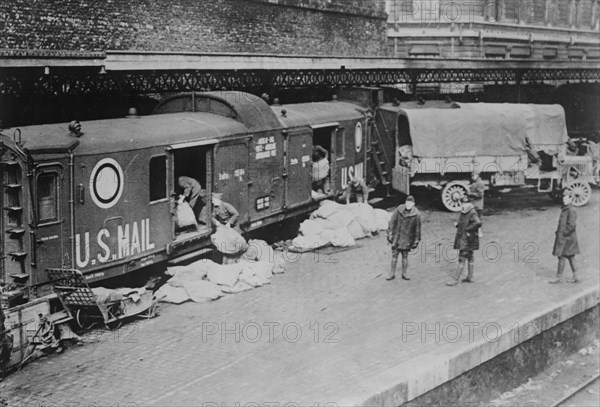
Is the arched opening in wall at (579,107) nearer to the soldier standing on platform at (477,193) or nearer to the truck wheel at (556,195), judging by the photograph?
the truck wheel at (556,195)

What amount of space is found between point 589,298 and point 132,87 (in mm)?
11026

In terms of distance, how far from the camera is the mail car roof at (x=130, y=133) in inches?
400

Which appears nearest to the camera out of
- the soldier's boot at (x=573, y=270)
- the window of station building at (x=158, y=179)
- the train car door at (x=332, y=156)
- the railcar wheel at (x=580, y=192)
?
the window of station building at (x=158, y=179)

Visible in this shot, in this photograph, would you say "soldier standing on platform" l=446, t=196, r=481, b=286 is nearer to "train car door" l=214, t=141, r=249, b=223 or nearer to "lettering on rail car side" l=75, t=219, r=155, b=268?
"train car door" l=214, t=141, r=249, b=223

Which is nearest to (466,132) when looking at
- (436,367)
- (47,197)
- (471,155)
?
(471,155)

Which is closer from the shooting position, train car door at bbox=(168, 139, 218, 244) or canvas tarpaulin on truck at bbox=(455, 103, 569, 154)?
train car door at bbox=(168, 139, 218, 244)

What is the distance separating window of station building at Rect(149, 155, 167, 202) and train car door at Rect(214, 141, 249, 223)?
1.33m

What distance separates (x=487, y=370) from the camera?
10.3 meters

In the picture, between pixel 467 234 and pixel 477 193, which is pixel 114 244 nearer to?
pixel 467 234

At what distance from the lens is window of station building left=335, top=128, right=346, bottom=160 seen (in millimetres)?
18109

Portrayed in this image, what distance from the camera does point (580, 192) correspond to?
20.1 meters

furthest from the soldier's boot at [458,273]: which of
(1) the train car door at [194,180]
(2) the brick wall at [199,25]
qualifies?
(2) the brick wall at [199,25]

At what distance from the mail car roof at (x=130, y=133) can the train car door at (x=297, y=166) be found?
179 cm

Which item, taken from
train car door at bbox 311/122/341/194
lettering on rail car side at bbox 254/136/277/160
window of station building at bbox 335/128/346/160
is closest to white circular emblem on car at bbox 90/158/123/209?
lettering on rail car side at bbox 254/136/277/160
